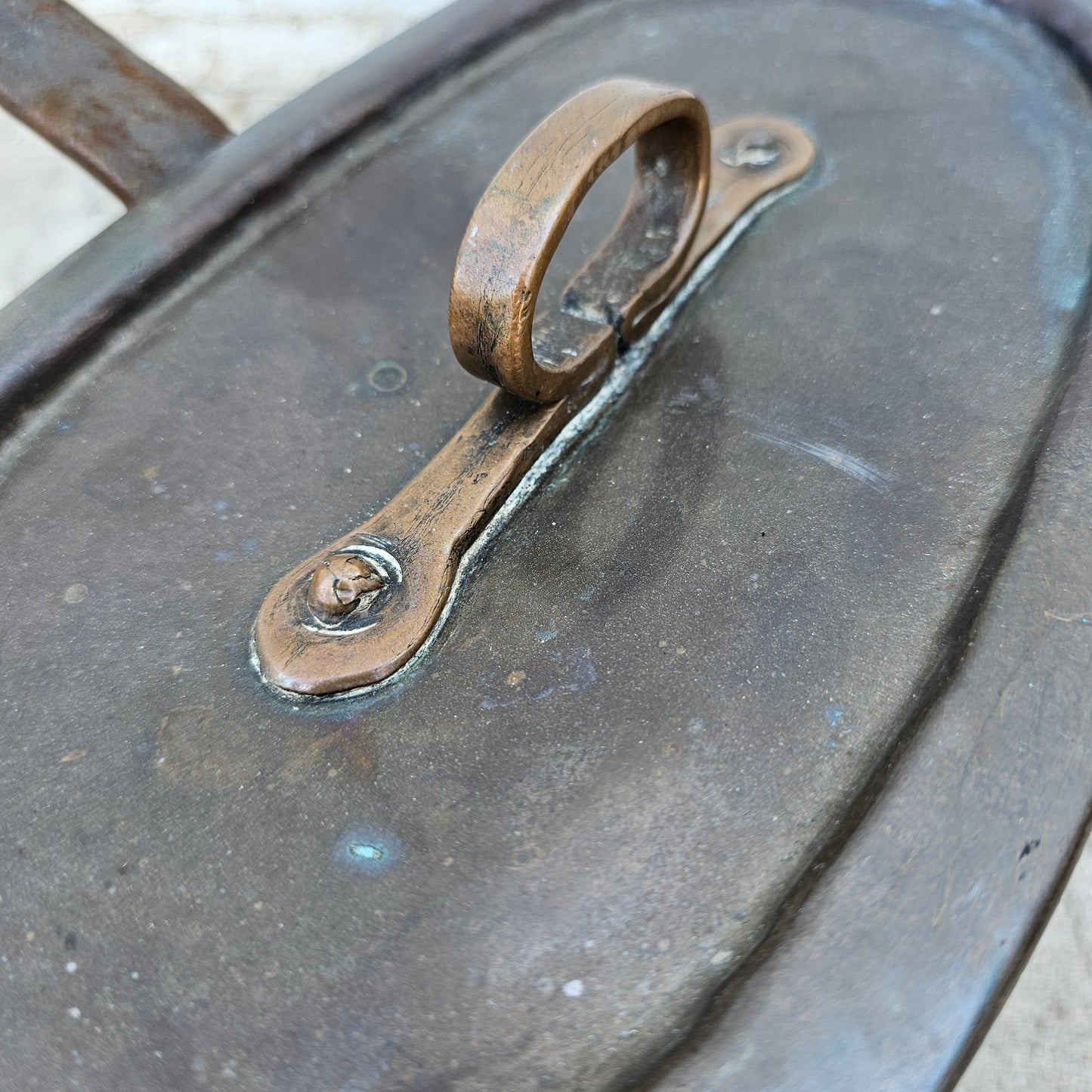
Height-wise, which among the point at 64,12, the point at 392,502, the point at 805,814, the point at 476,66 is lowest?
the point at 805,814

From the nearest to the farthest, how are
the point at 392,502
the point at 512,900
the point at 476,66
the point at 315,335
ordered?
the point at 512,900
the point at 392,502
the point at 315,335
the point at 476,66

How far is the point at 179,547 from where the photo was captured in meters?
0.56

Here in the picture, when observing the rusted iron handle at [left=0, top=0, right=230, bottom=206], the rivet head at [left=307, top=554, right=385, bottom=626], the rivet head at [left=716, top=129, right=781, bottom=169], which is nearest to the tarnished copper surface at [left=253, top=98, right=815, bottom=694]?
the rivet head at [left=307, top=554, right=385, bottom=626]

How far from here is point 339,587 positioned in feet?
1.67

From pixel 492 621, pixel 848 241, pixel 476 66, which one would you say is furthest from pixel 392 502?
pixel 476 66

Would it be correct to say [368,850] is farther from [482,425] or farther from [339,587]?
[482,425]

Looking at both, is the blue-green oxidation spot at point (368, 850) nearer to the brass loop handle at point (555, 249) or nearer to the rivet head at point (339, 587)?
the rivet head at point (339, 587)

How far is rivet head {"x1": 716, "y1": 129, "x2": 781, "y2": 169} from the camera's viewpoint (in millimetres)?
741

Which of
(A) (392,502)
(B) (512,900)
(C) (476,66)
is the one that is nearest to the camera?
(B) (512,900)

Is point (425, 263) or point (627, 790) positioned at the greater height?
point (425, 263)

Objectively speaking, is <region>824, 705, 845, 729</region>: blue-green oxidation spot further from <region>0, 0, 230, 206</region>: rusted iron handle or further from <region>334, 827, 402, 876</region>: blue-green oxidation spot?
<region>0, 0, 230, 206</region>: rusted iron handle

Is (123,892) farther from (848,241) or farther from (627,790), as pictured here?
(848,241)

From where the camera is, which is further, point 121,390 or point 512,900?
point 121,390

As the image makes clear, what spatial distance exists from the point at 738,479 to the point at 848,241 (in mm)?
226
